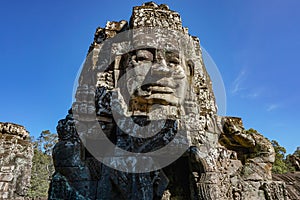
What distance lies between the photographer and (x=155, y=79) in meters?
3.63

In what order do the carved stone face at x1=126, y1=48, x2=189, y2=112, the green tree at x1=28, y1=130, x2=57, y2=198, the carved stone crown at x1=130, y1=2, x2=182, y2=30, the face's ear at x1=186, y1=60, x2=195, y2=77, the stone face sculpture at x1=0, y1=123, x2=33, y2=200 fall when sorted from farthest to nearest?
1. the green tree at x1=28, y1=130, x2=57, y2=198
2. the stone face sculpture at x1=0, y1=123, x2=33, y2=200
3. the face's ear at x1=186, y1=60, x2=195, y2=77
4. the carved stone crown at x1=130, y1=2, x2=182, y2=30
5. the carved stone face at x1=126, y1=48, x2=189, y2=112

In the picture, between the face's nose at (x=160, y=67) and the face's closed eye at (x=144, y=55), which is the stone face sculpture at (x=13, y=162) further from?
the face's nose at (x=160, y=67)

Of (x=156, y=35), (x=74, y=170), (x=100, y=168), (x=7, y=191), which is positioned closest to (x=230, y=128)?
(x=156, y=35)

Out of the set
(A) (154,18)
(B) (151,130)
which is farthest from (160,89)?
(A) (154,18)

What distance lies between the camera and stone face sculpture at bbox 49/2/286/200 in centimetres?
299

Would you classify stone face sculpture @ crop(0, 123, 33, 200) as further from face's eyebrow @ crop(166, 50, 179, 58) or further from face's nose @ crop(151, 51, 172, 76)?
face's eyebrow @ crop(166, 50, 179, 58)

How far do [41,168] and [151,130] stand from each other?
93.0ft

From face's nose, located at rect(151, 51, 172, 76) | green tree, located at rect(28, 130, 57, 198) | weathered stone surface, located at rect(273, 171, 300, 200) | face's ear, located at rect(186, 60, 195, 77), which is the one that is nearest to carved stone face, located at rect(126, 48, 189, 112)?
face's nose, located at rect(151, 51, 172, 76)

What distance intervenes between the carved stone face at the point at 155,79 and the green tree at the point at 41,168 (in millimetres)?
19765

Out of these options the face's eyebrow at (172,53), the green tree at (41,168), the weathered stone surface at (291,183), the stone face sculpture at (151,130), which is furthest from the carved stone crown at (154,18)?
the green tree at (41,168)

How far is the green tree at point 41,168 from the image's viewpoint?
2383 cm

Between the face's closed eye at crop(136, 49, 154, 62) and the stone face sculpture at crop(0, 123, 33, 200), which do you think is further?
the stone face sculpture at crop(0, 123, 33, 200)

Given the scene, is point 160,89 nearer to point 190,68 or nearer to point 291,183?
point 190,68

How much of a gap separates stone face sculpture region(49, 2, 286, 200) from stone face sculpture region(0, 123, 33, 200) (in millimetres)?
1668
